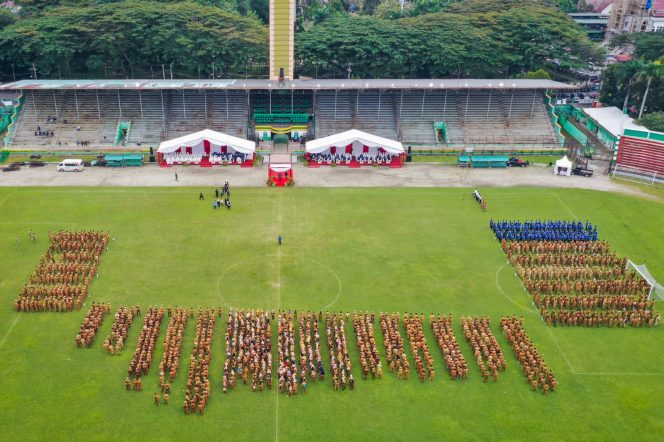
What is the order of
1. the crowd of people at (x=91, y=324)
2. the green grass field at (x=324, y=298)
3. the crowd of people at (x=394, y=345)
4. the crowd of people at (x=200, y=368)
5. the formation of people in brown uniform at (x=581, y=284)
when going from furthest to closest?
the formation of people in brown uniform at (x=581, y=284)
the crowd of people at (x=91, y=324)
the crowd of people at (x=394, y=345)
the crowd of people at (x=200, y=368)
the green grass field at (x=324, y=298)

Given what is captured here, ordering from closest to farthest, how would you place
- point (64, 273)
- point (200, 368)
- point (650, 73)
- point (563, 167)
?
1. point (200, 368)
2. point (64, 273)
3. point (563, 167)
4. point (650, 73)

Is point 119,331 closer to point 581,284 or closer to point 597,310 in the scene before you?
point 597,310

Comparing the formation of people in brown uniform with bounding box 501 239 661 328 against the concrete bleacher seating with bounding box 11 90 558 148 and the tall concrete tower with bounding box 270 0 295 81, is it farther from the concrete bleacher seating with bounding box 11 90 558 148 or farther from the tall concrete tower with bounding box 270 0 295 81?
the tall concrete tower with bounding box 270 0 295 81

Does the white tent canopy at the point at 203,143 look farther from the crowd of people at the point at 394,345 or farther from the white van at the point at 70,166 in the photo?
the crowd of people at the point at 394,345

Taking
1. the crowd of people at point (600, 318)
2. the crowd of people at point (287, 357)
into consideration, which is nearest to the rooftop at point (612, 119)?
the crowd of people at point (600, 318)

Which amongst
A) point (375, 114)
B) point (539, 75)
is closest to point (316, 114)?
point (375, 114)

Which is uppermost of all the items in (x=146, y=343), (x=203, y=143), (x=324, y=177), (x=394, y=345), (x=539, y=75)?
(x=539, y=75)

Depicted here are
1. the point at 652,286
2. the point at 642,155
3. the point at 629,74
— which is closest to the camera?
the point at 652,286
